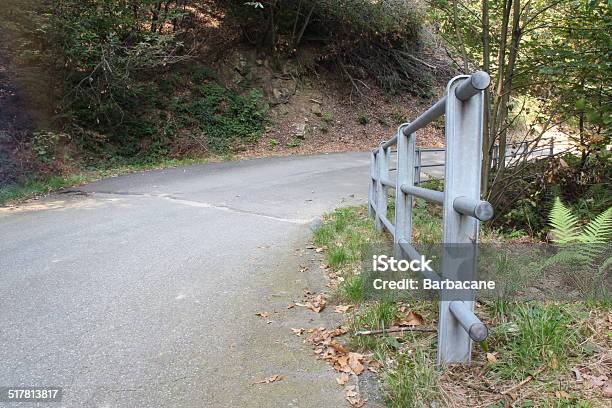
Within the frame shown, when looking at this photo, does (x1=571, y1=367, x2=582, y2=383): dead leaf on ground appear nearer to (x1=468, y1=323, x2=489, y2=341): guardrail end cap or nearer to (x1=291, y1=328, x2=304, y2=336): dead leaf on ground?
(x1=468, y1=323, x2=489, y2=341): guardrail end cap

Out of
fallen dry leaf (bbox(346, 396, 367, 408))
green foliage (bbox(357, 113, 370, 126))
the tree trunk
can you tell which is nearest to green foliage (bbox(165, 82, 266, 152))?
green foliage (bbox(357, 113, 370, 126))

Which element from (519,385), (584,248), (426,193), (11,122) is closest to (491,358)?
(519,385)

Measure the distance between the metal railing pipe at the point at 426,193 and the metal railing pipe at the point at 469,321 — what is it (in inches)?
21.2

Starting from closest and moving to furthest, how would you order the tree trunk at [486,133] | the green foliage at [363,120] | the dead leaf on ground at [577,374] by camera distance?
the dead leaf on ground at [577,374]
the tree trunk at [486,133]
the green foliage at [363,120]

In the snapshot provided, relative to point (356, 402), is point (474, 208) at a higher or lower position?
higher

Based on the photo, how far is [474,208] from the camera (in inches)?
82.4

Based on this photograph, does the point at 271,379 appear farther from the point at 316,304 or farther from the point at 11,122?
the point at 11,122

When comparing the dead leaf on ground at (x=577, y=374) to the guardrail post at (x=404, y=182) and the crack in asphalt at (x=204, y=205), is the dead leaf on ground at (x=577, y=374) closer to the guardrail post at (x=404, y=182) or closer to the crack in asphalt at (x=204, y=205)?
the guardrail post at (x=404, y=182)

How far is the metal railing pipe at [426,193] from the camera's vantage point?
263 cm

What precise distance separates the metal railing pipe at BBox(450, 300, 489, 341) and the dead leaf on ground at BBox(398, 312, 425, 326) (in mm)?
647

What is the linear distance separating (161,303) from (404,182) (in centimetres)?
224

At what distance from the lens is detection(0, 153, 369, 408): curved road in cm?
279

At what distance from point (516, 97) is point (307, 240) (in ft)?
16.2

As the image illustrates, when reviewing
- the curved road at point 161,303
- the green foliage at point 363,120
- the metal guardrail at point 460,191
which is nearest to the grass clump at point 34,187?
the curved road at point 161,303
